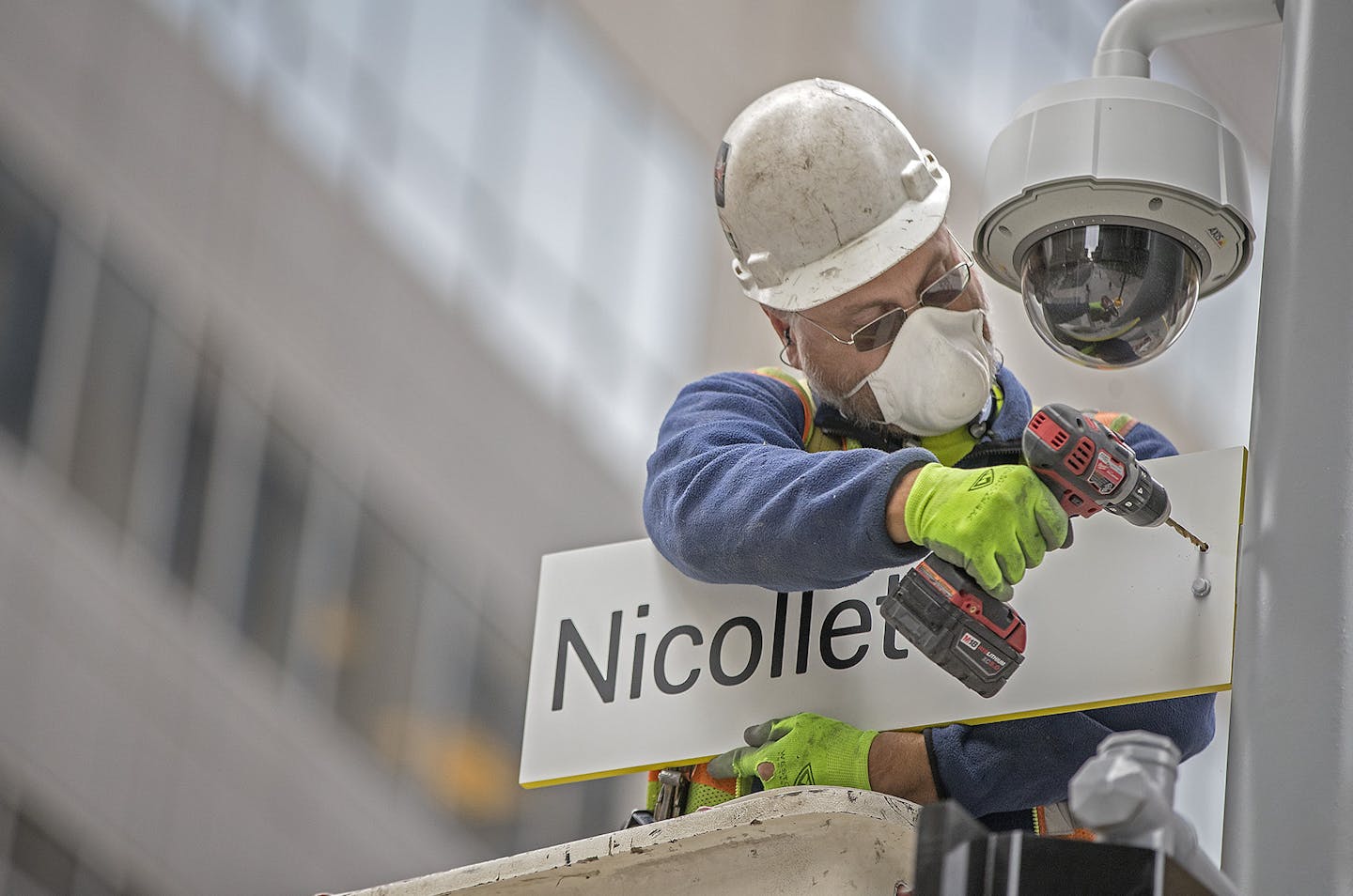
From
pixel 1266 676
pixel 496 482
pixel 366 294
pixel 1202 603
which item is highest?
pixel 366 294

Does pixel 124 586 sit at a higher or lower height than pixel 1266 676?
higher

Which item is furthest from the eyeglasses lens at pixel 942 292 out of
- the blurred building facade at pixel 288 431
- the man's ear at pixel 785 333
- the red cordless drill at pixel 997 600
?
the blurred building facade at pixel 288 431

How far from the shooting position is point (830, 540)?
1896 millimetres

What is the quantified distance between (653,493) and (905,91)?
4506 mm

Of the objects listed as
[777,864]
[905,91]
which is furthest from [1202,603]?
[905,91]

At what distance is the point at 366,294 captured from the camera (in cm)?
814

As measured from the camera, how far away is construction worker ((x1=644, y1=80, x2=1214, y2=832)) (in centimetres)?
188

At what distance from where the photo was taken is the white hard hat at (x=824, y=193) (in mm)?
2201

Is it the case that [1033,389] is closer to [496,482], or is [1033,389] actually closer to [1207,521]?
[496,482]

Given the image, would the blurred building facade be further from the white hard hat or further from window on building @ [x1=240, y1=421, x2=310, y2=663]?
the white hard hat

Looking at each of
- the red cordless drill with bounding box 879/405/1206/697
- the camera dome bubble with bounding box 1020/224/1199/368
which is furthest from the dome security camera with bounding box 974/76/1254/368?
the red cordless drill with bounding box 879/405/1206/697

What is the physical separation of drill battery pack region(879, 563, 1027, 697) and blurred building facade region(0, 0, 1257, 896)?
5748 mm

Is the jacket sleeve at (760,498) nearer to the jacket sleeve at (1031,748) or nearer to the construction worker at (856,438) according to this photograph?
the construction worker at (856,438)

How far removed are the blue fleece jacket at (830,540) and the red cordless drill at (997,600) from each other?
0.27ft
